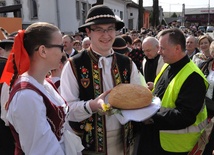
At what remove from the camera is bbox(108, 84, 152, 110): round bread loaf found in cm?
181

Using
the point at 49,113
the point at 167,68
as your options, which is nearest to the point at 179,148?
the point at 167,68

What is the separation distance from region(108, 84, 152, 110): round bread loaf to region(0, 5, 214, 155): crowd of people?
0.10 metres

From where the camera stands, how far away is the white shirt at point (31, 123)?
1415 millimetres

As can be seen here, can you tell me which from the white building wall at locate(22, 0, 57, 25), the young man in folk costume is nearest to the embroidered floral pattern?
the young man in folk costume

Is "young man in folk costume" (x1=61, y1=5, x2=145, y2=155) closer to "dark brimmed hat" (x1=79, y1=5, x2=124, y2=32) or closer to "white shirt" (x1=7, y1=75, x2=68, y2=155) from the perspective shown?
"dark brimmed hat" (x1=79, y1=5, x2=124, y2=32)

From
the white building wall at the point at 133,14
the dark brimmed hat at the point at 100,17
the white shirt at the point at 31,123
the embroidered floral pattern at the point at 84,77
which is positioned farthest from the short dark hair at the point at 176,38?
the white building wall at the point at 133,14

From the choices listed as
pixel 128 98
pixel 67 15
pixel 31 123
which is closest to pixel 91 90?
pixel 128 98

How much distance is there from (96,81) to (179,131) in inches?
39.6

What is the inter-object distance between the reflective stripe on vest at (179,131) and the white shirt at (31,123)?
1.22m

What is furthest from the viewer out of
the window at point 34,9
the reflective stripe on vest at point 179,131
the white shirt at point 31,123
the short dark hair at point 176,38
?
the window at point 34,9

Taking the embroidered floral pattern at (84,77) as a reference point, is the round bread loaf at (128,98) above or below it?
below

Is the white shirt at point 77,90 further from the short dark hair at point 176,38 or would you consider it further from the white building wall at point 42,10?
the white building wall at point 42,10

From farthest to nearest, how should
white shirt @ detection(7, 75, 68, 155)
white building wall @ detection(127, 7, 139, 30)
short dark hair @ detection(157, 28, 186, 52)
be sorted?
white building wall @ detection(127, 7, 139, 30) → short dark hair @ detection(157, 28, 186, 52) → white shirt @ detection(7, 75, 68, 155)

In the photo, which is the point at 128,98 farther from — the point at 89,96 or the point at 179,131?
the point at 179,131
